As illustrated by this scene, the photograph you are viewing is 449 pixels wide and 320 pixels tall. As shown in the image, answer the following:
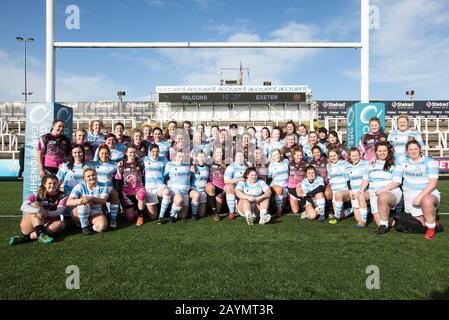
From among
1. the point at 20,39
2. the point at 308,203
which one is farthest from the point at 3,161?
the point at 20,39

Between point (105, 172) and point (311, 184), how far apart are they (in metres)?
3.13

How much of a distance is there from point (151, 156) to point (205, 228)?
1.50m

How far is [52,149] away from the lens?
4.81 m

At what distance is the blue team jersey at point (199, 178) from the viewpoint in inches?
212

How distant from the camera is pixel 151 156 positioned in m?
5.21

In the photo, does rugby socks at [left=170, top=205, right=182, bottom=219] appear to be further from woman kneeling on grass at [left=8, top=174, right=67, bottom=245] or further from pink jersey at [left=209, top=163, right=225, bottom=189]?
woman kneeling on grass at [left=8, top=174, right=67, bottom=245]

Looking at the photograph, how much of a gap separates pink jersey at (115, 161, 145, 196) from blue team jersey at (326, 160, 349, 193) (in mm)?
3000

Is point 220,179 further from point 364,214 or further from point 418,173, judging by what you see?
point 418,173

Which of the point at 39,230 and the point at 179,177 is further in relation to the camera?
the point at 179,177

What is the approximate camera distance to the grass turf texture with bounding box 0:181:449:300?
2.48 m

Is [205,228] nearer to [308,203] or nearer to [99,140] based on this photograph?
[308,203]

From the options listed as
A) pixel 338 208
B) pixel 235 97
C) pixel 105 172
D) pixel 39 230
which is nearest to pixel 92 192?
pixel 105 172

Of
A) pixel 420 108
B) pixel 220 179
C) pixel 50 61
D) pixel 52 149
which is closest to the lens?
pixel 52 149

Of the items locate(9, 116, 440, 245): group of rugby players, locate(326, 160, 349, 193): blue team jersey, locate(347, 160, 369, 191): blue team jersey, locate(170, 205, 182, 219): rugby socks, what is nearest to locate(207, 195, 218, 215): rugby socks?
locate(9, 116, 440, 245): group of rugby players
